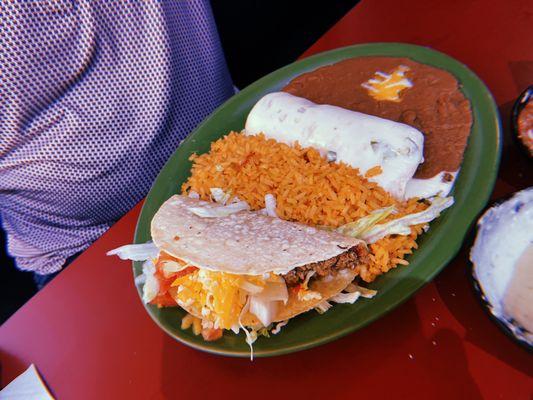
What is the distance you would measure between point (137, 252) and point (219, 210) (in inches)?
12.2

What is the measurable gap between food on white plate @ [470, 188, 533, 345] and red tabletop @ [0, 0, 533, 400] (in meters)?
0.06

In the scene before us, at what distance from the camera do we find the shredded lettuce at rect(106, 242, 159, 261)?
1.35m

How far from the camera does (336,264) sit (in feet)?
3.81

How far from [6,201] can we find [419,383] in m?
1.84

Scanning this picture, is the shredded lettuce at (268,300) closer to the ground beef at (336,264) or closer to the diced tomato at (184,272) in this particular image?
the ground beef at (336,264)

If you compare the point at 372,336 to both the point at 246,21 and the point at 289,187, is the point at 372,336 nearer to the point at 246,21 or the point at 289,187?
the point at 289,187

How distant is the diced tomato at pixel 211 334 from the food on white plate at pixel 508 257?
2.20 feet

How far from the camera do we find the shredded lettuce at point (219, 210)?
1.35 metres

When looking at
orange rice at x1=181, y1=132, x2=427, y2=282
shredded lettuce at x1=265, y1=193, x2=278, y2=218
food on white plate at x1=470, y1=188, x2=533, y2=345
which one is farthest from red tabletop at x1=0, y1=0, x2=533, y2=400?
shredded lettuce at x1=265, y1=193, x2=278, y2=218

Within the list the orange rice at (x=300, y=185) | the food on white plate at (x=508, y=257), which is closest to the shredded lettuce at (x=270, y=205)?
the orange rice at (x=300, y=185)

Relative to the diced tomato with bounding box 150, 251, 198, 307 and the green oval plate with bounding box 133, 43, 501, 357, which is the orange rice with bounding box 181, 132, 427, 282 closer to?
the green oval plate with bounding box 133, 43, 501, 357

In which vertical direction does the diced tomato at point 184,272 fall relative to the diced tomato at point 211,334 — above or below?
above

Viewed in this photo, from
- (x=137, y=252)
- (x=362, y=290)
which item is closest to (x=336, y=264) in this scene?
(x=362, y=290)

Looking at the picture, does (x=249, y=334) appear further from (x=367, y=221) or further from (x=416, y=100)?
(x=416, y=100)
